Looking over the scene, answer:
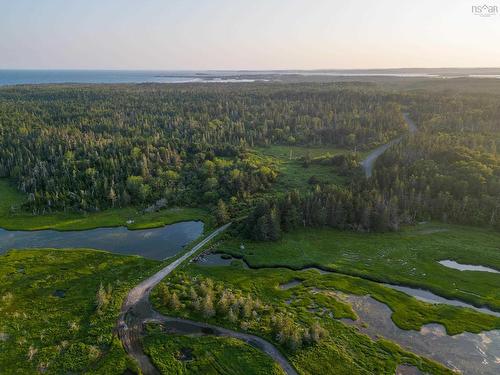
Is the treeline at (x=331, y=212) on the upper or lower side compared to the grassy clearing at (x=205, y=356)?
upper

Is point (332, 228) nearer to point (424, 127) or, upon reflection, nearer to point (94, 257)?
point (94, 257)

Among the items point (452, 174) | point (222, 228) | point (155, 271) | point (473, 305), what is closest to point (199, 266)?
point (155, 271)

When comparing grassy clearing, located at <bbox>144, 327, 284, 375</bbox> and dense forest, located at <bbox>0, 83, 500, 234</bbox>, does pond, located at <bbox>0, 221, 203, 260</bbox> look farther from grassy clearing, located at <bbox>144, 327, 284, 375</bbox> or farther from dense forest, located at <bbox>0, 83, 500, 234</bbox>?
grassy clearing, located at <bbox>144, 327, 284, 375</bbox>

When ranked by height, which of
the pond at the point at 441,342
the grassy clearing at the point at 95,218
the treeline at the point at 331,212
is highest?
the treeline at the point at 331,212

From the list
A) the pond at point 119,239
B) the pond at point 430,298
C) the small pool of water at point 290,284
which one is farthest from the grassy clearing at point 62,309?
the pond at point 430,298

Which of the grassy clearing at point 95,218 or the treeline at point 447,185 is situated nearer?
the treeline at point 447,185

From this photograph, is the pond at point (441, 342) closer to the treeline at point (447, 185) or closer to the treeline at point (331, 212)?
the treeline at point (331, 212)

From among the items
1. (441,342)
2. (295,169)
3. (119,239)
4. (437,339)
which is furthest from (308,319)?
(295,169)
